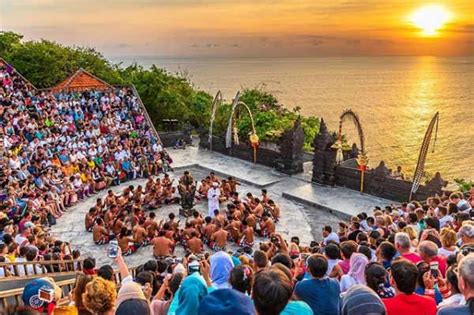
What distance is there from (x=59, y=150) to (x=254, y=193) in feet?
25.0

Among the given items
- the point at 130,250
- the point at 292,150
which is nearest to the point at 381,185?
the point at 292,150

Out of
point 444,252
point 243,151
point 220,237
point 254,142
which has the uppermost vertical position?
point 444,252

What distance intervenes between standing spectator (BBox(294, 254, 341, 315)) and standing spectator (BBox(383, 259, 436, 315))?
1.71 feet

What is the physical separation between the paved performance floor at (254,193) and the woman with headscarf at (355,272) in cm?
756

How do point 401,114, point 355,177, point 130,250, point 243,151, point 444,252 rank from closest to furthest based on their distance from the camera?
point 444,252, point 130,250, point 355,177, point 243,151, point 401,114

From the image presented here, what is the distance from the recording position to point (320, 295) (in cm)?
449

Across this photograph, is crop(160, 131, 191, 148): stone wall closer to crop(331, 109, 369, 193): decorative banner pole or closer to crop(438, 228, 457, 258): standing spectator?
crop(331, 109, 369, 193): decorative banner pole

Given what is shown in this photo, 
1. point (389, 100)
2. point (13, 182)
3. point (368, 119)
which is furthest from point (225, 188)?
point (389, 100)

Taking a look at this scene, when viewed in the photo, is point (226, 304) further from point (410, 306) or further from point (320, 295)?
point (410, 306)

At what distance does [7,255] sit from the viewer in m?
8.48

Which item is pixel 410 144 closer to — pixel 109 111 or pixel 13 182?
pixel 109 111

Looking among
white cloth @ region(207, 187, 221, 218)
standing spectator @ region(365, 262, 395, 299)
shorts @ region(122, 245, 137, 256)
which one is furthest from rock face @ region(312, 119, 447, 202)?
standing spectator @ region(365, 262, 395, 299)

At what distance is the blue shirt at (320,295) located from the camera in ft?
14.6

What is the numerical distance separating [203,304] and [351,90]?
13527 centimetres
